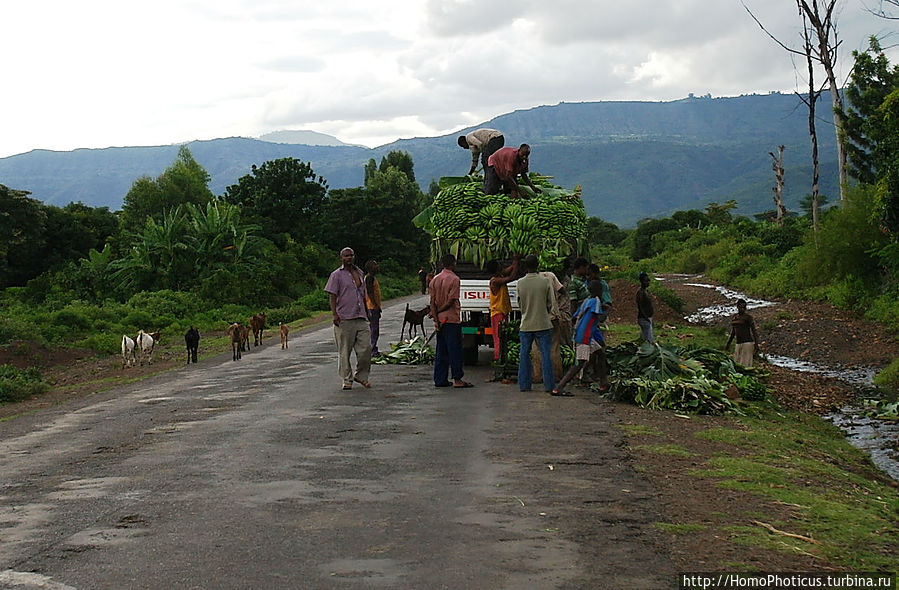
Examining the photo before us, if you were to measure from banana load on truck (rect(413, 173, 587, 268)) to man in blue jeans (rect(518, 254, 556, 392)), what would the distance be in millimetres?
1584

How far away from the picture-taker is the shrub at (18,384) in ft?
49.7

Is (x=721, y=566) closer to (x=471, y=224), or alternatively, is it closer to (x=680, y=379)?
(x=680, y=379)

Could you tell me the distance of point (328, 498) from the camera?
22.6 feet

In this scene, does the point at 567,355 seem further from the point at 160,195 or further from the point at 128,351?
the point at 160,195

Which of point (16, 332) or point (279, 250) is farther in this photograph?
point (279, 250)

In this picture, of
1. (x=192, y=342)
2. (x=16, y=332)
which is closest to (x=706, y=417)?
(x=192, y=342)

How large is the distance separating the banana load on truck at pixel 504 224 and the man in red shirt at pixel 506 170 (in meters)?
0.19

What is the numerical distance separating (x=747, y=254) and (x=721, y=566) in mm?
47936

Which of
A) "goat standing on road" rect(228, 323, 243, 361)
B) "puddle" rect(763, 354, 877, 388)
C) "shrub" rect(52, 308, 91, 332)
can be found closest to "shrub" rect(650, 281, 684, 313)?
"puddle" rect(763, 354, 877, 388)

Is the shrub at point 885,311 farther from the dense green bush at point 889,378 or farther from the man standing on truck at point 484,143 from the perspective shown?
the man standing on truck at point 484,143

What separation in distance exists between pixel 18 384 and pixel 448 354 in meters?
7.74

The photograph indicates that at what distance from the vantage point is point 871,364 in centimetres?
1950

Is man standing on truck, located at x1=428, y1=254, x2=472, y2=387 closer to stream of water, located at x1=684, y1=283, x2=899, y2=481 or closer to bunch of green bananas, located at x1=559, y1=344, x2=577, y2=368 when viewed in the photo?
bunch of green bananas, located at x1=559, y1=344, x2=577, y2=368

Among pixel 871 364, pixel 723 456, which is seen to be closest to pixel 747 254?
pixel 871 364
